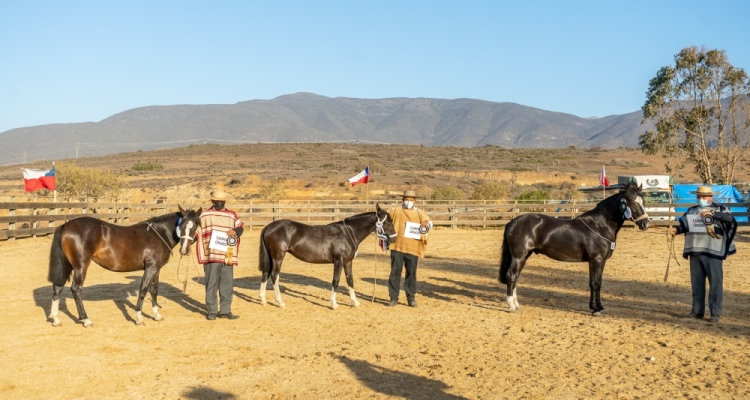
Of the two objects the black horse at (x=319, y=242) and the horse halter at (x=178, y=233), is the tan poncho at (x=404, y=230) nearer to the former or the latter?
the black horse at (x=319, y=242)

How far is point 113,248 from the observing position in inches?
354

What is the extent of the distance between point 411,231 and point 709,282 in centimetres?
460

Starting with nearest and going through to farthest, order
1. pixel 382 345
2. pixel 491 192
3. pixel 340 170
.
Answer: pixel 382 345, pixel 491 192, pixel 340 170

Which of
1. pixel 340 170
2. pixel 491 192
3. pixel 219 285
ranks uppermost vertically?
pixel 340 170

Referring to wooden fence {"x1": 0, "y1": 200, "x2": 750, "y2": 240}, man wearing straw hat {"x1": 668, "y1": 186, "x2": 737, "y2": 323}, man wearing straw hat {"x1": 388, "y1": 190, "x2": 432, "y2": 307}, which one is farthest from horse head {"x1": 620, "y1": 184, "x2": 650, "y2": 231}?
wooden fence {"x1": 0, "y1": 200, "x2": 750, "y2": 240}

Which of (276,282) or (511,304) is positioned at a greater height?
(276,282)

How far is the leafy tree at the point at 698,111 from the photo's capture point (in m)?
33.4

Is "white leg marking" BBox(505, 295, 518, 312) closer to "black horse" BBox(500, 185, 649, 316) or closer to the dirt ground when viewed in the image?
"black horse" BBox(500, 185, 649, 316)

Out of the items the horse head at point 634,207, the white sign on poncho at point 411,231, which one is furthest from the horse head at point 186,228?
the horse head at point 634,207

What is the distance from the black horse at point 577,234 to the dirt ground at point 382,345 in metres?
0.80

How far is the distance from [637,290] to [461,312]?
14.0ft

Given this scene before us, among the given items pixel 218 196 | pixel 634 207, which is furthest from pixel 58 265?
pixel 634 207

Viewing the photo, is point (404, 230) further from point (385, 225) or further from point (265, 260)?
point (265, 260)

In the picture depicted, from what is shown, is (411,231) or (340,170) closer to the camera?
(411,231)
